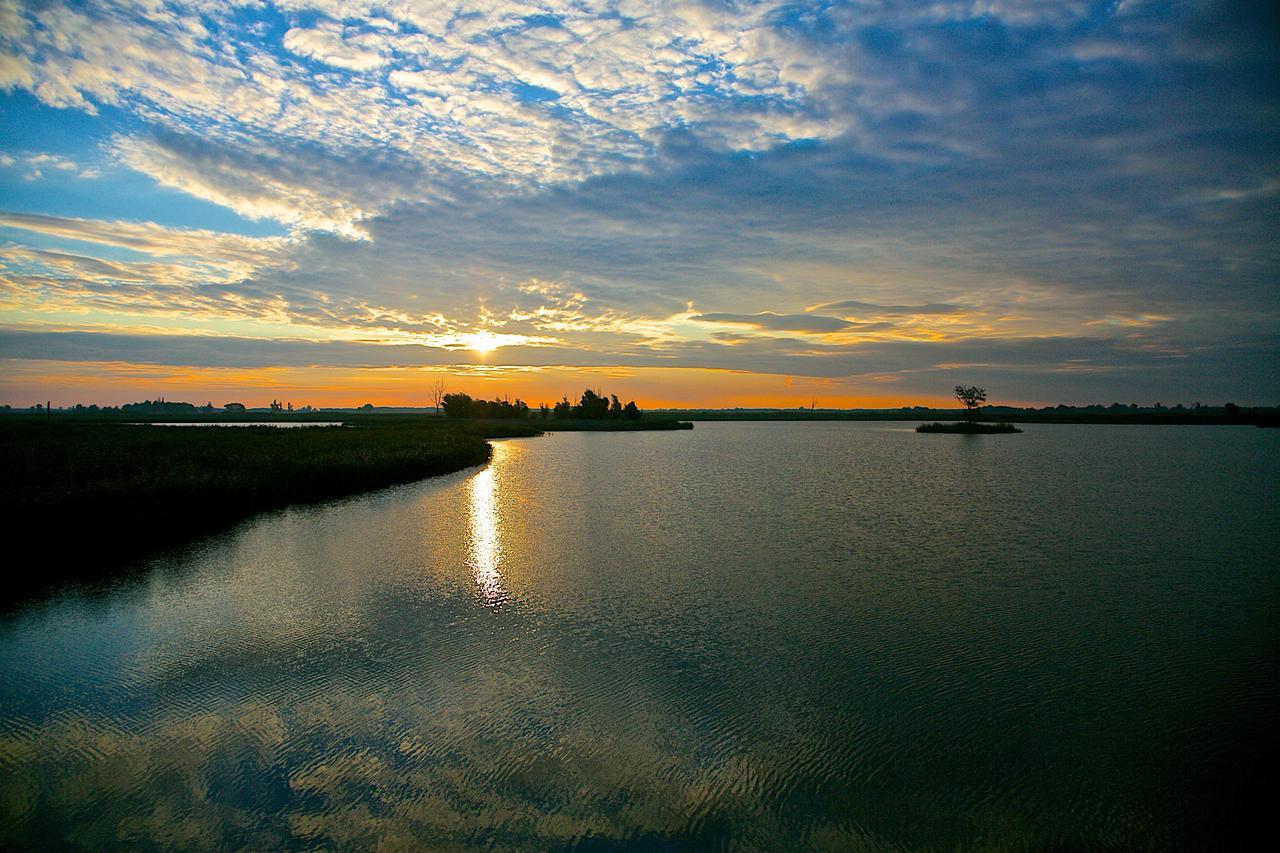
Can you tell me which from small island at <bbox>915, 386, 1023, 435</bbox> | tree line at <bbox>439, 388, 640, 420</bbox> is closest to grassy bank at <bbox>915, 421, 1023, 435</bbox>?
small island at <bbox>915, 386, 1023, 435</bbox>

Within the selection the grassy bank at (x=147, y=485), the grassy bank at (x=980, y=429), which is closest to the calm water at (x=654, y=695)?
the grassy bank at (x=147, y=485)

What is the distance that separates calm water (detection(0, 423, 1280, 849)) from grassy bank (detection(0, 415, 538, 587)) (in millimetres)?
2699

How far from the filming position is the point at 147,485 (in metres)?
19.7

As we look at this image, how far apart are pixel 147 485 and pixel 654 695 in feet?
63.3

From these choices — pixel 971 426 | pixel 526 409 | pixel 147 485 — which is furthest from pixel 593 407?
pixel 147 485

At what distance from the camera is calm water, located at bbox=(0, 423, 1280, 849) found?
559 centimetres

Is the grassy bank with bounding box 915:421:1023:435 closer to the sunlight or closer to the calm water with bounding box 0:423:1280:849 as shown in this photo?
the calm water with bounding box 0:423:1280:849

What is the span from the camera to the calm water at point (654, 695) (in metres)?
5.59

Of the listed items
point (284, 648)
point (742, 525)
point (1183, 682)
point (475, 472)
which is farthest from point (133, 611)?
point (475, 472)

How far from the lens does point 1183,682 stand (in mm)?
8539

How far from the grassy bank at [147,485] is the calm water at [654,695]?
2699mm

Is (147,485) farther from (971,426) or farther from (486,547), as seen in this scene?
(971,426)

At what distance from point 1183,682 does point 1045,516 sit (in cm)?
1418

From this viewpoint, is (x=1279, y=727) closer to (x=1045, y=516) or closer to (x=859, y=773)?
(x=859, y=773)
